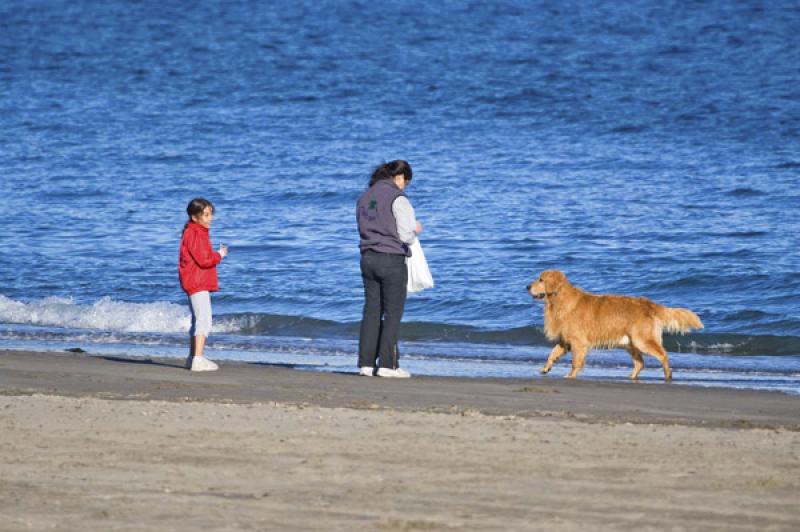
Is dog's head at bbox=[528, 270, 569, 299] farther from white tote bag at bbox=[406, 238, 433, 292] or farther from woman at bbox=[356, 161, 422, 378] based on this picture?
woman at bbox=[356, 161, 422, 378]

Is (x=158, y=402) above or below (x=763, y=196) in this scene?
below

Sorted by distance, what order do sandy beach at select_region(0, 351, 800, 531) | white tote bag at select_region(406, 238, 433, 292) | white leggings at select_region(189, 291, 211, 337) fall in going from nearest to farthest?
sandy beach at select_region(0, 351, 800, 531), white leggings at select_region(189, 291, 211, 337), white tote bag at select_region(406, 238, 433, 292)

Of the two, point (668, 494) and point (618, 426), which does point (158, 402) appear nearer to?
point (618, 426)

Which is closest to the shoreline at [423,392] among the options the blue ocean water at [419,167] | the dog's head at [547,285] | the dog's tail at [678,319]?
the dog's tail at [678,319]

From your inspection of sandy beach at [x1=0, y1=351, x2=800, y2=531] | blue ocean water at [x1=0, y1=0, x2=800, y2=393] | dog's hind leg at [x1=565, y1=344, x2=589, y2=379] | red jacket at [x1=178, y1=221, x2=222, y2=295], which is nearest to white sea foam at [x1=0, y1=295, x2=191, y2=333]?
blue ocean water at [x1=0, y1=0, x2=800, y2=393]

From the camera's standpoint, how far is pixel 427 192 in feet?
88.1

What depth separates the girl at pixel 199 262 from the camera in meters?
10.5

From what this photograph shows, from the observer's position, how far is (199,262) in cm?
1054

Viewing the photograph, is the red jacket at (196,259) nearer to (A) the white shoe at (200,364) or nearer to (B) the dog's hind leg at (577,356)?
(A) the white shoe at (200,364)

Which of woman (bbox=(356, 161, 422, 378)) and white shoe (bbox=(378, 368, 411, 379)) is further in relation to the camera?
white shoe (bbox=(378, 368, 411, 379))

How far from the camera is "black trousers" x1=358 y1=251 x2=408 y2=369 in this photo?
10.5 metres

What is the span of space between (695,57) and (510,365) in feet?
96.2

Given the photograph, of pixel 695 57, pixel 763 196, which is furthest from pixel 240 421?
pixel 695 57

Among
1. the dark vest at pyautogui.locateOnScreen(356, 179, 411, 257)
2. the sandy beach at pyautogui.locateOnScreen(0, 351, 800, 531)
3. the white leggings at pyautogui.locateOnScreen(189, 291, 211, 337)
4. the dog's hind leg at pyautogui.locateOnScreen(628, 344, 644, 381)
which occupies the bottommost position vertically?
the sandy beach at pyautogui.locateOnScreen(0, 351, 800, 531)
